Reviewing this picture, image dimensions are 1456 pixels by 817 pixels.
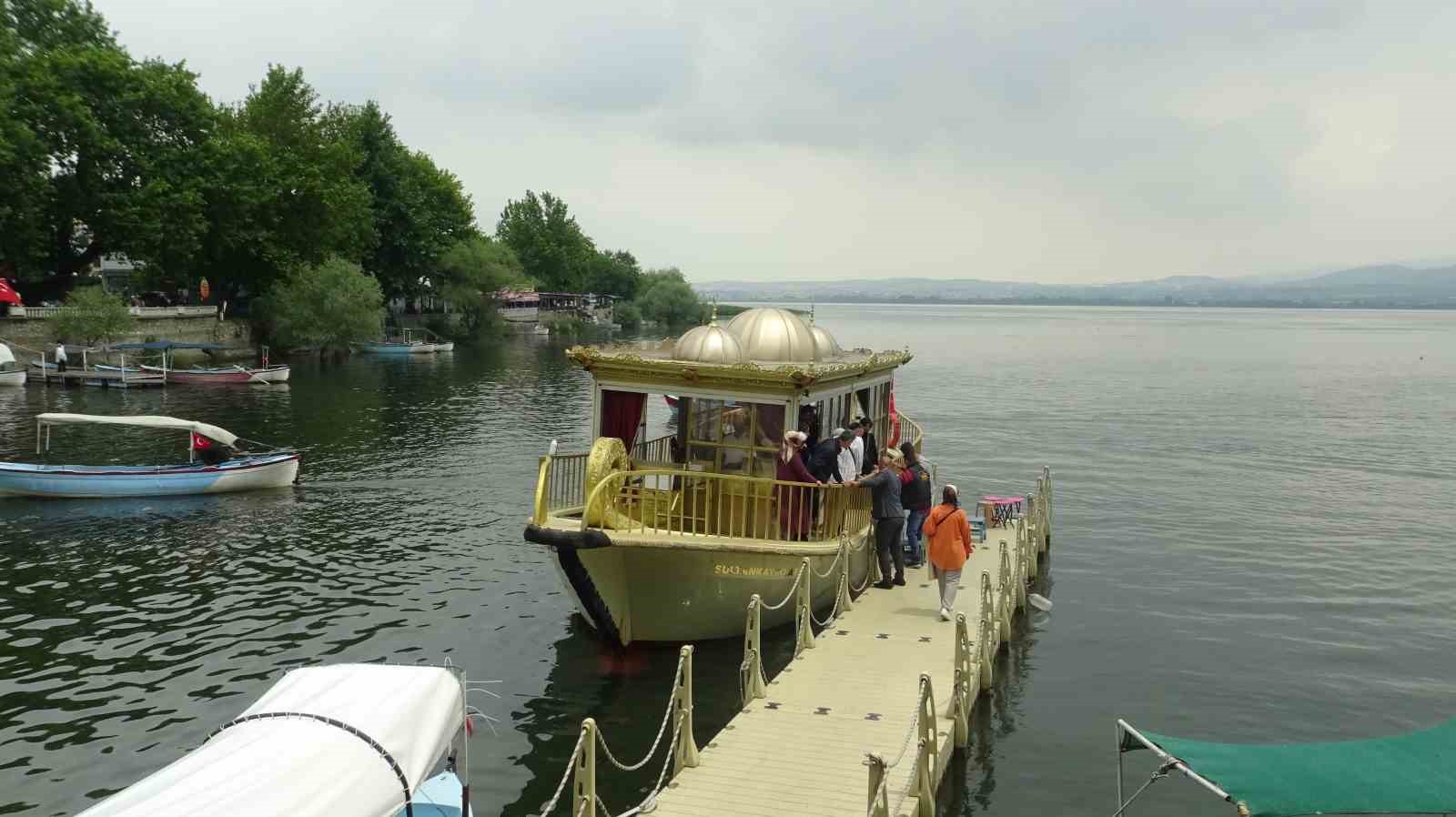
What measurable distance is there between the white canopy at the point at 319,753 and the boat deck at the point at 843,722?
94.0 inches

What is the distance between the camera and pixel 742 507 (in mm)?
16906

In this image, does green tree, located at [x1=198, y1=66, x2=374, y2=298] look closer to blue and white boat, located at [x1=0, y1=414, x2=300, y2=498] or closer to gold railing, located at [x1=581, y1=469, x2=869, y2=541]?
blue and white boat, located at [x1=0, y1=414, x2=300, y2=498]

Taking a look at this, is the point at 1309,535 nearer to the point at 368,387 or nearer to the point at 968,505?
the point at 968,505

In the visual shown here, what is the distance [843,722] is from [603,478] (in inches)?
208

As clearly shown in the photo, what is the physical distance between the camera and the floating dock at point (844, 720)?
10.1m

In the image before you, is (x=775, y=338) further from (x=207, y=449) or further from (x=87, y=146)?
(x=87, y=146)

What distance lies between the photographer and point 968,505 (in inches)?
1275

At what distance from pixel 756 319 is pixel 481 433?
26.9 metres

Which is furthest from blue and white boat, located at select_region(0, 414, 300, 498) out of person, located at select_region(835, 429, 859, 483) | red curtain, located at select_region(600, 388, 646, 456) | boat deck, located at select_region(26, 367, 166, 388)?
boat deck, located at select_region(26, 367, 166, 388)

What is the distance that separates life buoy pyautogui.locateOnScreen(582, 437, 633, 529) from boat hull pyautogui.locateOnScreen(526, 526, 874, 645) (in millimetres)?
417

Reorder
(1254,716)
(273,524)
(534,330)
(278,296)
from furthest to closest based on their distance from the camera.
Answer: (534,330), (278,296), (273,524), (1254,716)

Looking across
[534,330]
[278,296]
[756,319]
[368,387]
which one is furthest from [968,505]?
[534,330]

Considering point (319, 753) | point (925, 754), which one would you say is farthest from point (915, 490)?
point (319, 753)

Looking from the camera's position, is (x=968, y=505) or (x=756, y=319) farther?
(x=968, y=505)
